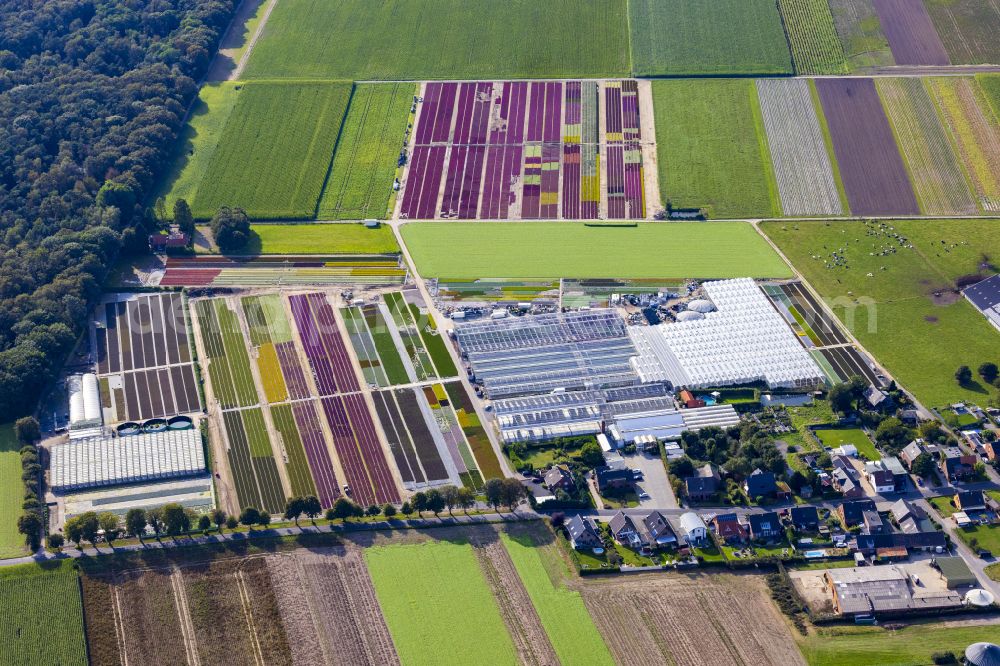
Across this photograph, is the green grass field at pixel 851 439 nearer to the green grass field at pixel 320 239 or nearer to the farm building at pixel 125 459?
the green grass field at pixel 320 239

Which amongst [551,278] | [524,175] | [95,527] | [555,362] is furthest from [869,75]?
[95,527]

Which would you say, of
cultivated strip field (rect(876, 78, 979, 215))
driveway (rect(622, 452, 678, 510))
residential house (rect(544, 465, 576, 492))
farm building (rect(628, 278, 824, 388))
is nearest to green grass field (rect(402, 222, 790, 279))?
farm building (rect(628, 278, 824, 388))

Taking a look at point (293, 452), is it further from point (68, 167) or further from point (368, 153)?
point (68, 167)

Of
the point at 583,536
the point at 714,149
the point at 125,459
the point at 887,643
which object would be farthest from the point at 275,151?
the point at 887,643

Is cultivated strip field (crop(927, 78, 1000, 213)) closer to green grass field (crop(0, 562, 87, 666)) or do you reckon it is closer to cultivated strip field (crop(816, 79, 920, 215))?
cultivated strip field (crop(816, 79, 920, 215))

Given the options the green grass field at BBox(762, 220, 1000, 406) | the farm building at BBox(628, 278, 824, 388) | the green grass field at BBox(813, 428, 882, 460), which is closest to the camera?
the green grass field at BBox(813, 428, 882, 460)

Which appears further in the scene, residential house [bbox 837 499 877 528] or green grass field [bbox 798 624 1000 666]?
residential house [bbox 837 499 877 528]

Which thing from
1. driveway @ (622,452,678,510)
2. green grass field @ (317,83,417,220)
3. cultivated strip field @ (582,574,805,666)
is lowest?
cultivated strip field @ (582,574,805,666)
